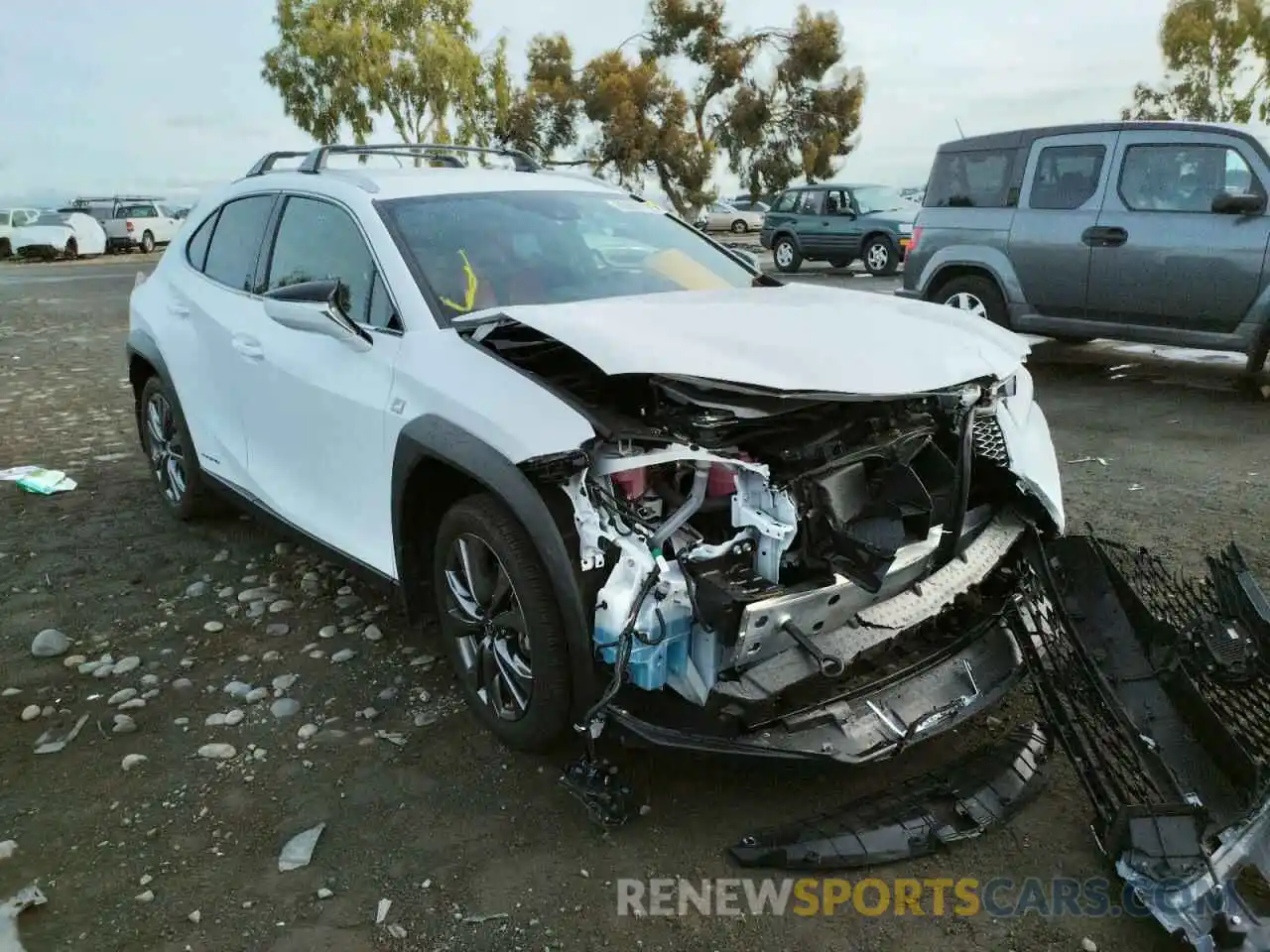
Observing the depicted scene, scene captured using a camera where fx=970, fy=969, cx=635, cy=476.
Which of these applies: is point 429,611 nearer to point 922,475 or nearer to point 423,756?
point 423,756

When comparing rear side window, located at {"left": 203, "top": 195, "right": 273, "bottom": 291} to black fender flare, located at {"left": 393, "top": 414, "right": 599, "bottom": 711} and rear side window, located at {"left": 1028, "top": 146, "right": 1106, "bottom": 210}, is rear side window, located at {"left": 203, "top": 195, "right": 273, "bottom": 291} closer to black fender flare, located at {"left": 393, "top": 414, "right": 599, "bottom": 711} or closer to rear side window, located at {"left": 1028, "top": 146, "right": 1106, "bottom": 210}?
black fender flare, located at {"left": 393, "top": 414, "right": 599, "bottom": 711}

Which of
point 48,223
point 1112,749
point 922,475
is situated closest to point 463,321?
point 922,475

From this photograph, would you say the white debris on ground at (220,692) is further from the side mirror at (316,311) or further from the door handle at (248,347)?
the side mirror at (316,311)

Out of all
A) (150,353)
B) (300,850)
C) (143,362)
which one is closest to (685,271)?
(300,850)

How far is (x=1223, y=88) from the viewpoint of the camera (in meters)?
30.0

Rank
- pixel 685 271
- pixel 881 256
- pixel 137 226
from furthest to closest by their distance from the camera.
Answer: pixel 137 226, pixel 881 256, pixel 685 271

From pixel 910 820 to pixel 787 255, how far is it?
724 inches

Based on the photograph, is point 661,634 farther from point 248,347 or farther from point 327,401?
point 248,347

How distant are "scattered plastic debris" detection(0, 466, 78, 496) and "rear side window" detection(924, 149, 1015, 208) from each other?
7.34 m

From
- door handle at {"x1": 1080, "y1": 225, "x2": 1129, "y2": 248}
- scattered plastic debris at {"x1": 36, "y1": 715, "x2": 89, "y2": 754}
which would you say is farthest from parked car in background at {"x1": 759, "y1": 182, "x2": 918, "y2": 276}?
scattered plastic debris at {"x1": 36, "y1": 715, "x2": 89, "y2": 754}

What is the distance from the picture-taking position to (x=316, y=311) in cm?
317

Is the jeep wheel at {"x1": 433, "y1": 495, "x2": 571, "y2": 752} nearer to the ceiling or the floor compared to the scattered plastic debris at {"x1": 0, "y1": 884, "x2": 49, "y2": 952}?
nearer to the ceiling

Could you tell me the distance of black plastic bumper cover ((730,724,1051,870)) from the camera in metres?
2.50

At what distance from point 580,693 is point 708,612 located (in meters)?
0.50
